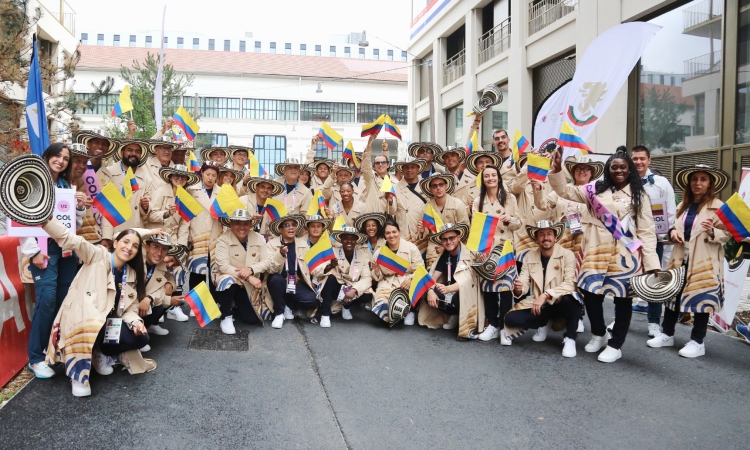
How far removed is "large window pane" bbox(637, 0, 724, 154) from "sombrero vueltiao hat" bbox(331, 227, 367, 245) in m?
7.68

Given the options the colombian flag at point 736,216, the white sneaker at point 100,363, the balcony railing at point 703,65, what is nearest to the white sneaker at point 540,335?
the colombian flag at point 736,216

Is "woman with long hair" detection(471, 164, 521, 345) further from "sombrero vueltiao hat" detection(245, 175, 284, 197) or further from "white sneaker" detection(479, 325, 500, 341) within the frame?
"sombrero vueltiao hat" detection(245, 175, 284, 197)

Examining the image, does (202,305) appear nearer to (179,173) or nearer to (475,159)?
(179,173)

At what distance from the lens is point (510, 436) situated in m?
3.77

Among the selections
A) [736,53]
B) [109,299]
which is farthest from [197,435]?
[736,53]

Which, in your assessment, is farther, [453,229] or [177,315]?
[177,315]

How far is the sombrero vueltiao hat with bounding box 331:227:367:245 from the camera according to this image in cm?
693

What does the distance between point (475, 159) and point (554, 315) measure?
7.69 feet

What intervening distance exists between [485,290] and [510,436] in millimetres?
2466

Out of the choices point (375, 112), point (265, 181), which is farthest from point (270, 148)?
point (265, 181)

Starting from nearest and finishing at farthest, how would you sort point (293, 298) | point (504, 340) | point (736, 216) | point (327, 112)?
point (736, 216), point (504, 340), point (293, 298), point (327, 112)

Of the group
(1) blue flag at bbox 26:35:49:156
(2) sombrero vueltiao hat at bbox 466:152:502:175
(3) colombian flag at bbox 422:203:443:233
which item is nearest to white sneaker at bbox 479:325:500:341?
(3) colombian flag at bbox 422:203:443:233

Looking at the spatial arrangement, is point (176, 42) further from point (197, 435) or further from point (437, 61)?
point (197, 435)

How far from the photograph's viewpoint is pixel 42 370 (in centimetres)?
448
